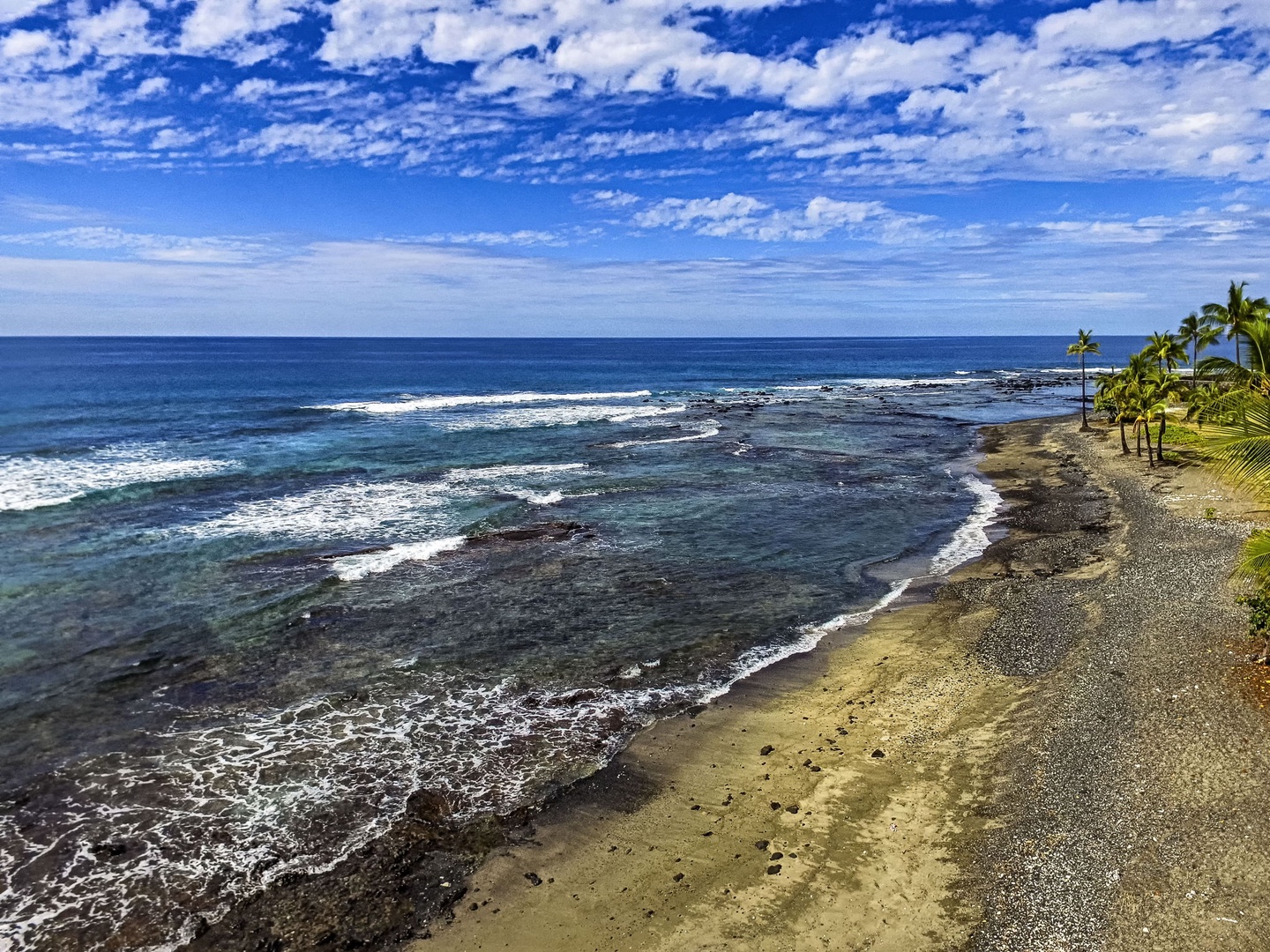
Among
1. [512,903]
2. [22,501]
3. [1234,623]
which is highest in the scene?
[22,501]

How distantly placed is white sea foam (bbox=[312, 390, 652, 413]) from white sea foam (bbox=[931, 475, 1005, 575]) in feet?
167

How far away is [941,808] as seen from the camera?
37.8ft

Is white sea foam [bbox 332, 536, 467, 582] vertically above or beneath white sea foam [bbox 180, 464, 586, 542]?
beneath

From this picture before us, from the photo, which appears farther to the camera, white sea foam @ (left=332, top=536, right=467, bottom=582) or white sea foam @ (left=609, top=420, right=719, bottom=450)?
white sea foam @ (left=609, top=420, right=719, bottom=450)

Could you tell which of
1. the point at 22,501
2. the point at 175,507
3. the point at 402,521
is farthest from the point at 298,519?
the point at 22,501

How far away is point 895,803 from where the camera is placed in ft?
38.7

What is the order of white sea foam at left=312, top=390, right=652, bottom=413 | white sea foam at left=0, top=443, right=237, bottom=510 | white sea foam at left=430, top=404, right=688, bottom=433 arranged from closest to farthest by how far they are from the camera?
white sea foam at left=0, top=443, right=237, bottom=510, white sea foam at left=430, top=404, right=688, bottom=433, white sea foam at left=312, top=390, right=652, bottom=413

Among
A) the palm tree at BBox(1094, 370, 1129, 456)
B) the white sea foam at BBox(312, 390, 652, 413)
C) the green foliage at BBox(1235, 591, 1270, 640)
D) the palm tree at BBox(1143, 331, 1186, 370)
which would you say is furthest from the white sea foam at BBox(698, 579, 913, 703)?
the white sea foam at BBox(312, 390, 652, 413)

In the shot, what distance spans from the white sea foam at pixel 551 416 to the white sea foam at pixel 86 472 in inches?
748

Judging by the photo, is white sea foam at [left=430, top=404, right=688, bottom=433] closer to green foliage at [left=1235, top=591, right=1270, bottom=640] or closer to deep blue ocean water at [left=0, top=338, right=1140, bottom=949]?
deep blue ocean water at [left=0, top=338, right=1140, bottom=949]

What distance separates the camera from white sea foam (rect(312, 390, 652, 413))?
70000 mm

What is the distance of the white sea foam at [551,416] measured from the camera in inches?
2343

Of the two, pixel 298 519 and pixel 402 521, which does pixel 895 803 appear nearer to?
pixel 402 521

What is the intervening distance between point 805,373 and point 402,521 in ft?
350
